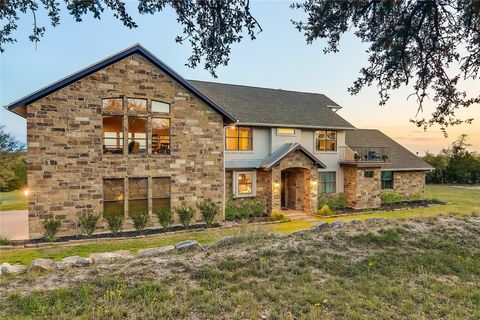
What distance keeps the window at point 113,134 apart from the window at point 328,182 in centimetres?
1254

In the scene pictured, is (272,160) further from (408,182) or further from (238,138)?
(408,182)

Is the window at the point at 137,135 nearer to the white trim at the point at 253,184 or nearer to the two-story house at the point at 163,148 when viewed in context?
the two-story house at the point at 163,148

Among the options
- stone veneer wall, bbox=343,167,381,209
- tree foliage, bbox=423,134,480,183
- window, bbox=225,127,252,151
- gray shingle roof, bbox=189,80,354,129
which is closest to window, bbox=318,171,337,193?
stone veneer wall, bbox=343,167,381,209

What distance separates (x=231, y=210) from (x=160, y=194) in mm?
4088

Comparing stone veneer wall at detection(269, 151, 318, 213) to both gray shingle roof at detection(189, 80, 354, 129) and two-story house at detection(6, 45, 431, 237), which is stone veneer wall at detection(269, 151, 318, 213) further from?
gray shingle roof at detection(189, 80, 354, 129)

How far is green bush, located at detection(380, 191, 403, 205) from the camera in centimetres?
2027

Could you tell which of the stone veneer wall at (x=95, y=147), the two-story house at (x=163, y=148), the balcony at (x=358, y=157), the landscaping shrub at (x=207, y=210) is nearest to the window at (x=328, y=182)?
the two-story house at (x=163, y=148)

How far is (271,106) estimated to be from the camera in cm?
1906

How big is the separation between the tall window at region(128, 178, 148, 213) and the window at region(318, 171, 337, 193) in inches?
440

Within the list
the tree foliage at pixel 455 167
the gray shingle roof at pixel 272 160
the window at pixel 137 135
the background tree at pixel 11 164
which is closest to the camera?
the window at pixel 137 135

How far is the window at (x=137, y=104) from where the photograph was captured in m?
12.9

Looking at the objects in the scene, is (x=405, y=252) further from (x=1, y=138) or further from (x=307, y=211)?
(x=1, y=138)

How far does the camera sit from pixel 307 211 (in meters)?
17.4

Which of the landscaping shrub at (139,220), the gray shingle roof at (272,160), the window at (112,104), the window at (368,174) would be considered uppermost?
the window at (112,104)
